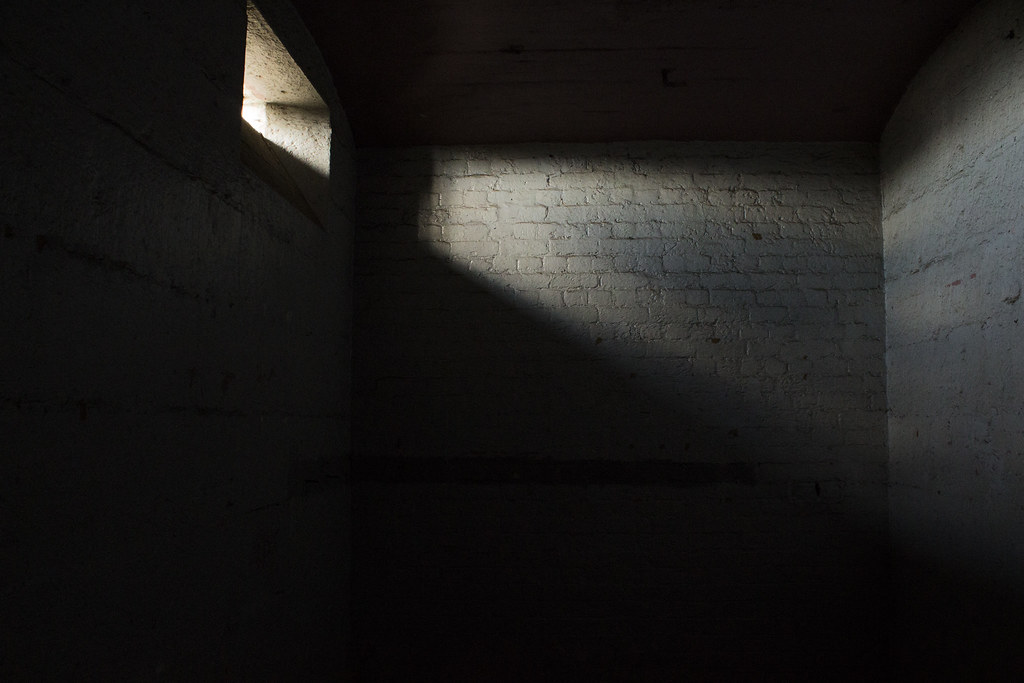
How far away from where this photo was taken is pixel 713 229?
12.8ft

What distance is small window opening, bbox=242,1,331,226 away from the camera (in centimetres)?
293

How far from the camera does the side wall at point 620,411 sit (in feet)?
12.1

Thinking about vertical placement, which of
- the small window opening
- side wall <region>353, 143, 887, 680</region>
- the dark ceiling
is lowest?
side wall <region>353, 143, 887, 680</region>

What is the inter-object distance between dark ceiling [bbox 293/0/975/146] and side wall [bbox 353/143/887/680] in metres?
0.21

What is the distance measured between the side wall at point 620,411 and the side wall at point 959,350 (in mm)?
249

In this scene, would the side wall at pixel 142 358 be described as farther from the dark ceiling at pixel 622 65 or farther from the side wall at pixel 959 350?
the side wall at pixel 959 350

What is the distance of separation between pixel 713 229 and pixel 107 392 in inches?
123

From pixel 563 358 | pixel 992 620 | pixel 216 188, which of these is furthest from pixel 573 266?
Answer: pixel 992 620

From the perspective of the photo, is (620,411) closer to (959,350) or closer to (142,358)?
(959,350)

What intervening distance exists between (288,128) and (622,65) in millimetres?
1587

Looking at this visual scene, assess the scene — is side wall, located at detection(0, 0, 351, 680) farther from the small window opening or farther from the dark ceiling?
the dark ceiling

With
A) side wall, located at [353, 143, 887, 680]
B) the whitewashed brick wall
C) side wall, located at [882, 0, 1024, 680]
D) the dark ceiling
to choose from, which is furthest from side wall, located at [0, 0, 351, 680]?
side wall, located at [882, 0, 1024, 680]

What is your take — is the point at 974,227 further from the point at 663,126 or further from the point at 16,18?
the point at 16,18

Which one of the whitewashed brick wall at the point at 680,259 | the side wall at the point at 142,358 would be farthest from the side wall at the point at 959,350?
the side wall at the point at 142,358
